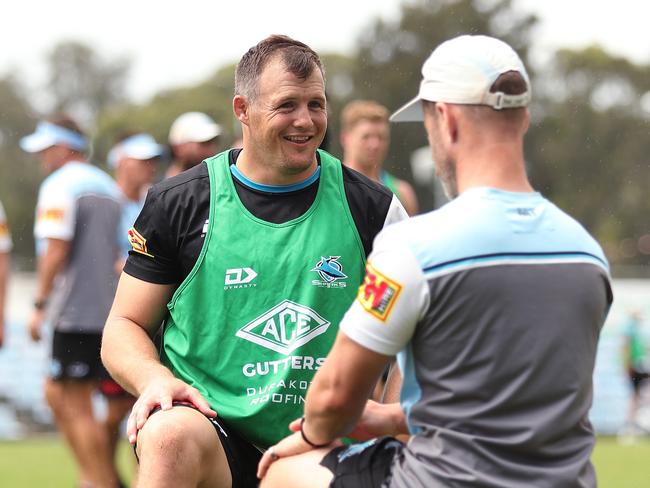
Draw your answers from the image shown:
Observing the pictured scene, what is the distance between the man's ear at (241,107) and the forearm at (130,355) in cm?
81

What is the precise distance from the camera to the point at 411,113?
3379 millimetres

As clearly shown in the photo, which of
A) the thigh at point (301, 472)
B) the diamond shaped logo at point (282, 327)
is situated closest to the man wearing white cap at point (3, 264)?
the diamond shaped logo at point (282, 327)

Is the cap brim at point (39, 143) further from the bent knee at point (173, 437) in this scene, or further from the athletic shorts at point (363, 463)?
the athletic shorts at point (363, 463)

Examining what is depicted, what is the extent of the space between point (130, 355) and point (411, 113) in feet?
3.95

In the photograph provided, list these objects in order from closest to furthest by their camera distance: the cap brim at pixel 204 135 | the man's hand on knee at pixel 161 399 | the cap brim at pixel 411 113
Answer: the cap brim at pixel 411 113, the man's hand on knee at pixel 161 399, the cap brim at pixel 204 135

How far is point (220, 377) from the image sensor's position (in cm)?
392

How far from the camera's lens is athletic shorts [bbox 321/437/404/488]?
297 cm

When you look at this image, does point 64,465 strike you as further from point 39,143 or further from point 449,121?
point 449,121

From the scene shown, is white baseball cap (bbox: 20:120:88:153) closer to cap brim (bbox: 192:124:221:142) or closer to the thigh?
cap brim (bbox: 192:124:221:142)

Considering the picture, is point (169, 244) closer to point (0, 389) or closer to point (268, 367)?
point (268, 367)

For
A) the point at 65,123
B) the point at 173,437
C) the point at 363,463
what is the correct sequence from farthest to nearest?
1. the point at 65,123
2. the point at 173,437
3. the point at 363,463


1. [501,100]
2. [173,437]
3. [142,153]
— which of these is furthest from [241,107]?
[142,153]

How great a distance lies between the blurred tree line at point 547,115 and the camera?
143 feet

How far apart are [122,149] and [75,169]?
107cm
